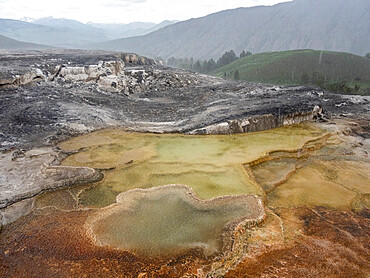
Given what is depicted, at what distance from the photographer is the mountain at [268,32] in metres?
121

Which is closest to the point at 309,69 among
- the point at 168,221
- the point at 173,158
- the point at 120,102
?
the point at 120,102

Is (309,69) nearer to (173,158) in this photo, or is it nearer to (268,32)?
(173,158)

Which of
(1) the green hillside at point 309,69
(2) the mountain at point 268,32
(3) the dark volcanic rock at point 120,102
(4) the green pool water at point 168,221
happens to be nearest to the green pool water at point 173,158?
(4) the green pool water at point 168,221

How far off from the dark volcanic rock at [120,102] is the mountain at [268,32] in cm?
10803

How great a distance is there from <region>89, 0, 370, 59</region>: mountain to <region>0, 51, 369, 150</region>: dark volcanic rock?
10803 centimetres

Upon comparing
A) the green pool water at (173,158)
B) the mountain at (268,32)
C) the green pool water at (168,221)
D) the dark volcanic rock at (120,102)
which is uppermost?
the mountain at (268,32)

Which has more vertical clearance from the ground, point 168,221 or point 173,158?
point 173,158

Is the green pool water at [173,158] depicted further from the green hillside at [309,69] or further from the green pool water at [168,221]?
the green hillside at [309,69]

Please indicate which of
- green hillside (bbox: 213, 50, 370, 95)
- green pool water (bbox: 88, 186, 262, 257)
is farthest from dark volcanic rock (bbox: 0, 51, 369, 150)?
green hillside (bbox: 213, 50, 370, 95)

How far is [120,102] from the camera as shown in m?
20.1

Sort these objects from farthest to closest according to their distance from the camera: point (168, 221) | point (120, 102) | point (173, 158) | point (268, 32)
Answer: point (268, 32) → point (120, 102) → point (173, 158) → point (168, 221)

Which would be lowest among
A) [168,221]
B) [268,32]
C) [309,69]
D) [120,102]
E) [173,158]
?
[168,221]

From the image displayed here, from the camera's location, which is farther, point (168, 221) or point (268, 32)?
point (268, 32)

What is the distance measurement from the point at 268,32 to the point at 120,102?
13560 centimetres
